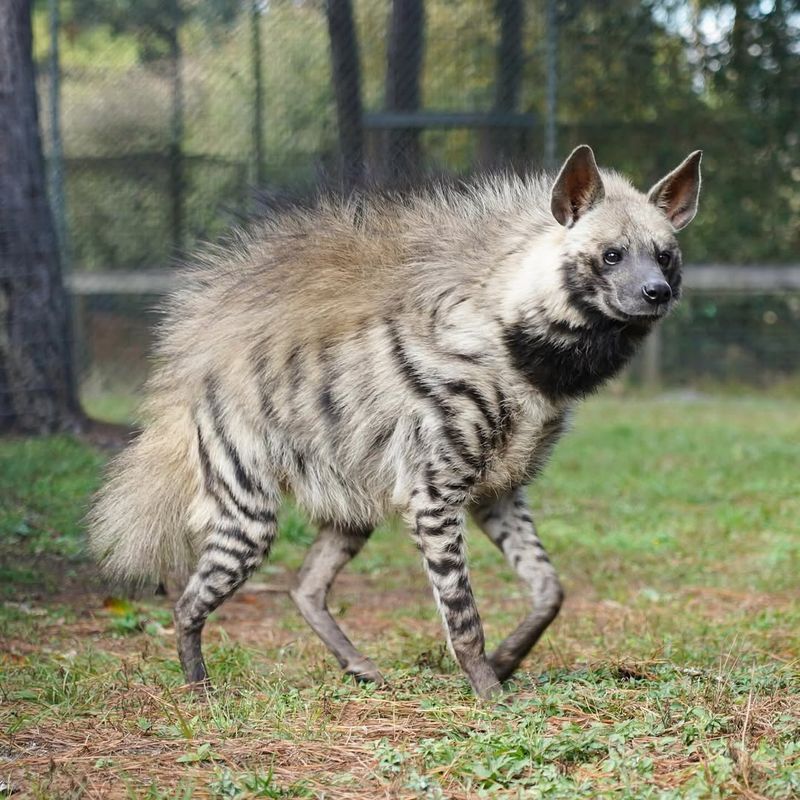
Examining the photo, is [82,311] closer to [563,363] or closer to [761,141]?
[761,141]

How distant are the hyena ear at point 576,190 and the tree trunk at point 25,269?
143 inches

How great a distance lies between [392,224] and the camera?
426 cm

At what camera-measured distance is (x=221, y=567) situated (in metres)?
3.98

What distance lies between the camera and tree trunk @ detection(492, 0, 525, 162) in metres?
9.37

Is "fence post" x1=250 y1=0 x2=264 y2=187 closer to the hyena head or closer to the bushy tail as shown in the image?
the bushy tail

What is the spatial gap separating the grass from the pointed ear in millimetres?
1405

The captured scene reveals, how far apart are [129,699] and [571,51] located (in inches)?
300

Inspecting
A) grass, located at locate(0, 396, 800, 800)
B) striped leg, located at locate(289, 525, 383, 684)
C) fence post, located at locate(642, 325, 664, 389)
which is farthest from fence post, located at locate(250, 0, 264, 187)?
striped leg, located at locate(289, 525, 383, 684)

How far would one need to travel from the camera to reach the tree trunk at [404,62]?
8.91 metres

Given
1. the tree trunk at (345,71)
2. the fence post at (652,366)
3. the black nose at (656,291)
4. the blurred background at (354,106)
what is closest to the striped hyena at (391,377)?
the black nose at (656,291)

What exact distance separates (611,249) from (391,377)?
786 millimetres

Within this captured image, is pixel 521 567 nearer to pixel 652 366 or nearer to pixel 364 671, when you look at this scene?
pixel 364 671

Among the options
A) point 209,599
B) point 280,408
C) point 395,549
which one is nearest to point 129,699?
point 209,599

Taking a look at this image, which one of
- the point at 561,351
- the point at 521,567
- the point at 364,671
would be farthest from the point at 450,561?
the point at 561,351
